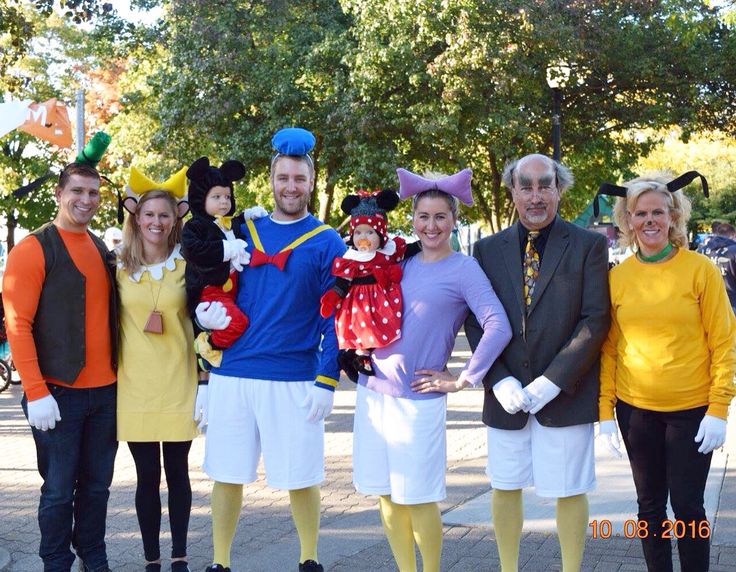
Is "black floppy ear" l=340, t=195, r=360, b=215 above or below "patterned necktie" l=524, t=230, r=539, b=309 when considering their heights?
above

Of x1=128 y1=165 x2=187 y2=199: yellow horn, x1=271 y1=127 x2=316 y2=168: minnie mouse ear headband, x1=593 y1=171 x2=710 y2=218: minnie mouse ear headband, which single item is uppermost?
x1=271 y1=127 x2=316 y2=168: minnie mouse ear headband

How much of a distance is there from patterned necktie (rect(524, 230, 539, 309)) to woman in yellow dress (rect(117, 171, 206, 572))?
1622 mm

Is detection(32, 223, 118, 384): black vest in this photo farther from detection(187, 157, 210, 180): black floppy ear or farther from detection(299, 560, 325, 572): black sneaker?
detection(299, 560, 325, 572): black sneaker

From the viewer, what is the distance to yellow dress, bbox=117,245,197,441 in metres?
4.30

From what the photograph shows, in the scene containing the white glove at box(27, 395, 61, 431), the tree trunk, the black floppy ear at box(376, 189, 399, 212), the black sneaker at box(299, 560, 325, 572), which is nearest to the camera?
the white glove at box(27, 395, 61, 431)

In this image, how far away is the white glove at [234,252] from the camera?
13.6ft

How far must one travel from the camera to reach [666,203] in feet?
12.9

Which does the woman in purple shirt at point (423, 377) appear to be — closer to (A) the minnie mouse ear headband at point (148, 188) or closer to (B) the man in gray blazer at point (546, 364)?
(B) the man in gray blazer at point (546, 364)

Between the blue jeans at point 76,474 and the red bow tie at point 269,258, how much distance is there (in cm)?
94

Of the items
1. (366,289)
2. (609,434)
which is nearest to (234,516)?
(366,289)

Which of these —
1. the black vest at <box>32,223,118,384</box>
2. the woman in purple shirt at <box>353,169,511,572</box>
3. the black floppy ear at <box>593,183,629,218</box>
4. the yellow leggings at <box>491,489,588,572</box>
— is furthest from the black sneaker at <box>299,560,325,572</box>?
the black floppy ear at <box>593,183,629,218</box>

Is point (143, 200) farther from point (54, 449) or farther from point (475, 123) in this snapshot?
point (475, 123)

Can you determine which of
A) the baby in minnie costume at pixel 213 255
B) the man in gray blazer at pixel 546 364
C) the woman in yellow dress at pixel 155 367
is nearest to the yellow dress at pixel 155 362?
the woman in yellow dress at pixel 155 367

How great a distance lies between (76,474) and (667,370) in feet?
9.07
